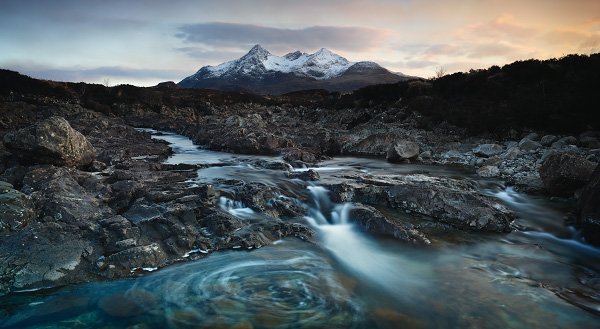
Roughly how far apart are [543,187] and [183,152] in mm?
15122

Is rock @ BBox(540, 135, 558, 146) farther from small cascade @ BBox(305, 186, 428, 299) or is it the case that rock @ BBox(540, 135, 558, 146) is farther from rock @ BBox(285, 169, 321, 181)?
small cascade @ BBox(305, 186, 428, 299)

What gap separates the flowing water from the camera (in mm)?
3768

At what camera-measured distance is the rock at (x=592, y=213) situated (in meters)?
5.71

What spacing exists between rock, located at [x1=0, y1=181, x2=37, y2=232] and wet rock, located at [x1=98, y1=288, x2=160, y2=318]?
227 centimetres

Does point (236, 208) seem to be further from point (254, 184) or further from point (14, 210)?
point (14, 210)

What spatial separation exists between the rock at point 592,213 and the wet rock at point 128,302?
7859mm

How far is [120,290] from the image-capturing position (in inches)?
163

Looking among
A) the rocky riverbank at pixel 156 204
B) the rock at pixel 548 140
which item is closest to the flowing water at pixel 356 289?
the rocky riverbank at pixel 156 204

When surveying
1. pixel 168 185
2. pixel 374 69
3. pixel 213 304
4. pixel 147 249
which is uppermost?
pixel 374 69

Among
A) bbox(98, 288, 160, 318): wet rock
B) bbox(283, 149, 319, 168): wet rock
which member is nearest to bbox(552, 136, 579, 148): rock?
bbox(283, 149, 319, 168): wet rock

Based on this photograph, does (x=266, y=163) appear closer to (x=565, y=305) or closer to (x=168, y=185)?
(x=168, y=185)

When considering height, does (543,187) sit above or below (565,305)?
above

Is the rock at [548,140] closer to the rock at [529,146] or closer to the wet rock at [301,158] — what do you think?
the rock at [529,146]

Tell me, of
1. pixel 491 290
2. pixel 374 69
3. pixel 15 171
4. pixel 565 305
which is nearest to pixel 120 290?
pixel 15 171
